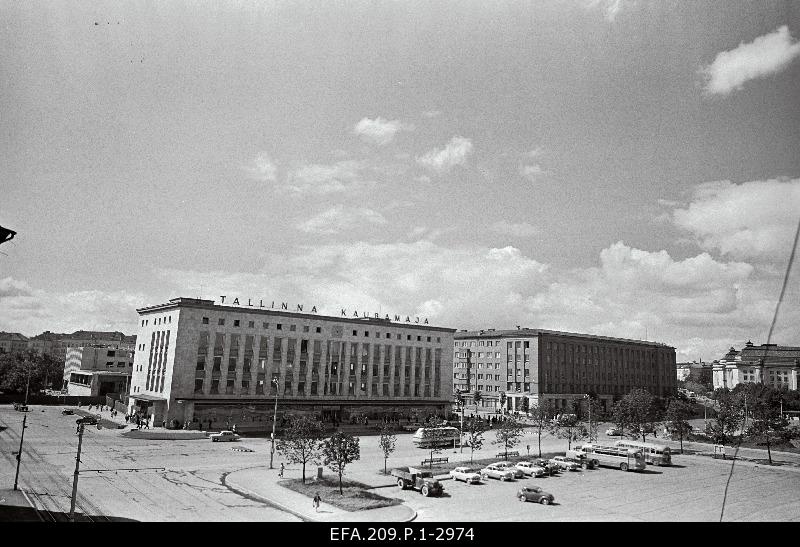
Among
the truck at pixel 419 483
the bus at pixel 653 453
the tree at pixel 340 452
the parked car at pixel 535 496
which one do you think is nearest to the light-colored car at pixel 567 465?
the bus at pixel 653 453

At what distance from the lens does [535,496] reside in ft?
114

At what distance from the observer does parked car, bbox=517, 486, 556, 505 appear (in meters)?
34.4

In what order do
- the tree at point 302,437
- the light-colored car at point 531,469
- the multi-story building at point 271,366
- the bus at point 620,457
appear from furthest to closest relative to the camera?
the multi-story building at point 271,366, the bus at point 620,457, the light-colored car at point 531,469, the tree at point 302,437

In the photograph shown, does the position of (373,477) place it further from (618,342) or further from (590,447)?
(618,342)

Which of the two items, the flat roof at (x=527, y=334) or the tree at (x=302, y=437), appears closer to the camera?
the tree at (x=302, y=437)

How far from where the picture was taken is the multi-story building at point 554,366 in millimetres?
129625

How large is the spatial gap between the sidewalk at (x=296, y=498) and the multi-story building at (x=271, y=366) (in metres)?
33.9

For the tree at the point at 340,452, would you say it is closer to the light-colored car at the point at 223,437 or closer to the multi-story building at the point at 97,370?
the light-colored car at the point at 223,437

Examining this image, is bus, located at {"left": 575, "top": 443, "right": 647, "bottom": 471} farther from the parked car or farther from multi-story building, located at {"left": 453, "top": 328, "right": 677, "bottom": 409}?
multi-story building, located at {"left": 453, "top": 328, "right": 677, "bottom": 409}

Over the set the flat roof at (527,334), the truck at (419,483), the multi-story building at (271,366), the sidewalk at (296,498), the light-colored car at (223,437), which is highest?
the flat roof at (527,334)

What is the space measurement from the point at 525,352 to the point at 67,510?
11397 centimetres

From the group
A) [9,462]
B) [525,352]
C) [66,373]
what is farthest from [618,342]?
[66,373]
